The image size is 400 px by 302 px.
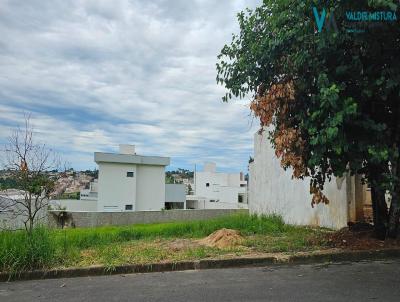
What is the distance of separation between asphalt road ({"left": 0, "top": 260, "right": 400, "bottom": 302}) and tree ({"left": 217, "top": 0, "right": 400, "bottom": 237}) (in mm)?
1919

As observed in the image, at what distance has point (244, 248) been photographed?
8.80 metres

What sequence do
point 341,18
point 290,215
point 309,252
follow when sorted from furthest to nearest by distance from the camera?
point 290,215, point 309,252, point 341,18

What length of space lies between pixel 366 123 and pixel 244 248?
3.49 meters

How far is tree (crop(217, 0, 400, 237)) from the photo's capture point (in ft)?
23.2

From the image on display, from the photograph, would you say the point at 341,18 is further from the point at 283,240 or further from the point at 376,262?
the point at 283,240

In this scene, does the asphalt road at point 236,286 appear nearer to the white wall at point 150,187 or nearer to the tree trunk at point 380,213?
the tree trunk at point 380,213

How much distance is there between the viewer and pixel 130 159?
138ft

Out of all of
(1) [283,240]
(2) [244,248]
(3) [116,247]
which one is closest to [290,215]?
(1) [283,240]

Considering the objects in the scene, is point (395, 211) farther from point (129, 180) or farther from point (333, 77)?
point (129, 180)

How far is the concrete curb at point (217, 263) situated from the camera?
714 centimetres

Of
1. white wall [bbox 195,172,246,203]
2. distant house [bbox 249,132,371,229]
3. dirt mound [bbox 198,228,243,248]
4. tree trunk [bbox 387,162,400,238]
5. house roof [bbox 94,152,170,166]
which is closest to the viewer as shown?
tree trunk [bbox 387,162,400,238]

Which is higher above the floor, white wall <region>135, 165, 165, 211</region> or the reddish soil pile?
white wall <region>135, 165, 165, 211</region>

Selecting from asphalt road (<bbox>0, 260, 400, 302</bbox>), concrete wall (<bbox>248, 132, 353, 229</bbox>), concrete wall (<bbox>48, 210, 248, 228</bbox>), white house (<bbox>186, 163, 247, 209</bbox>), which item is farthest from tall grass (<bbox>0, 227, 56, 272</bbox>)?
white house (<bbox>186, 163, 247, 209</bbox>)

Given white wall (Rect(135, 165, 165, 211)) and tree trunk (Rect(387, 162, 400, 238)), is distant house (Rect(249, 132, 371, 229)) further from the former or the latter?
white wall (Rect(135, 165, 165, 211))
